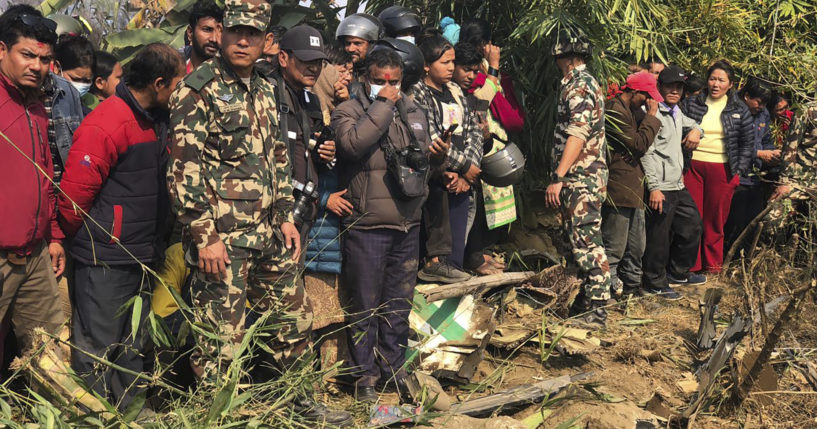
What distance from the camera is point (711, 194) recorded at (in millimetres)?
7215

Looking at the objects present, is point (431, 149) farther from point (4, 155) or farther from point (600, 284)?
point (4, 155)

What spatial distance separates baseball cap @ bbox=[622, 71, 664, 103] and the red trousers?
1.44m

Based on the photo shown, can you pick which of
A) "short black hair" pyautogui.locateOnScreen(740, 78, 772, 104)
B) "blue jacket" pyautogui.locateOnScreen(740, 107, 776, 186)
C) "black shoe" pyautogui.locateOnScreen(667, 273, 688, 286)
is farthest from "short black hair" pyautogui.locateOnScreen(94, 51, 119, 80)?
"short black hair" pyautogui.locateOnScreen(740, 78, 772, 104)

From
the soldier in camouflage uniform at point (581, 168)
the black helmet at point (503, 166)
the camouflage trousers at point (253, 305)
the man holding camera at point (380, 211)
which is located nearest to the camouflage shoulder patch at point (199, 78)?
the camouflage trousers at point (253, 305)

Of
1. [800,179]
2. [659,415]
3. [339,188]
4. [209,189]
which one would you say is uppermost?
[209,189]

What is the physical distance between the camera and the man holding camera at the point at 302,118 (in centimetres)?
405

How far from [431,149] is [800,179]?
11.1ft

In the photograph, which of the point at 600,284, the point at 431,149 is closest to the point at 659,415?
the point at 600,284

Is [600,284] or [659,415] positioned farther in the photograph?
[600,284]

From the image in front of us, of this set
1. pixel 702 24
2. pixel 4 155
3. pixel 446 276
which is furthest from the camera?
pixel 702 24

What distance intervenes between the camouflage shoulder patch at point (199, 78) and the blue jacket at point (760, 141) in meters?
5.52

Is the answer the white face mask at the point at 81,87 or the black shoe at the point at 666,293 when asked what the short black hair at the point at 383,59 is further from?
the black shoe at the point at 666,293

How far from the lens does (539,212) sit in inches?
262

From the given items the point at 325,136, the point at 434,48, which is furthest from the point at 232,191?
the point at 434,48
